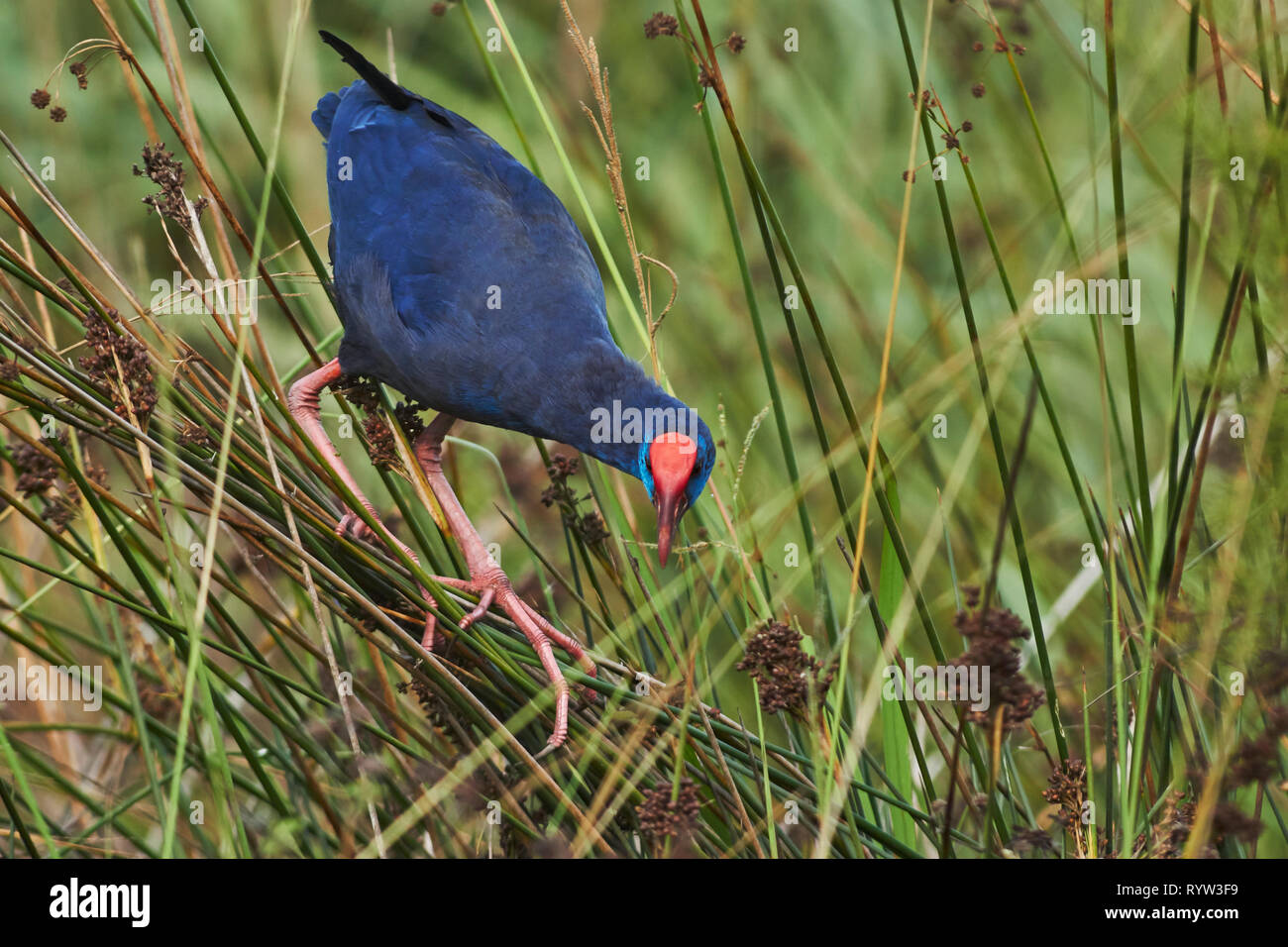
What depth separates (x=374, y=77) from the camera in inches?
102

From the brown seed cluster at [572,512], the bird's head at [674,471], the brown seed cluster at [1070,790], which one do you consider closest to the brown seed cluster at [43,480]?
the brown seed cluster at [572,512]

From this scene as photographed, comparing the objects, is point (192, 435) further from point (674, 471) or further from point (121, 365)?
point (674, 471)

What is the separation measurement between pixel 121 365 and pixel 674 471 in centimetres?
88

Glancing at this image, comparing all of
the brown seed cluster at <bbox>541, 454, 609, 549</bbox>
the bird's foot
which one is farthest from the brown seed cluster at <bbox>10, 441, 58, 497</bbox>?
the brown seed cluster at <bbox>541, 454, 609, 549</bbox>

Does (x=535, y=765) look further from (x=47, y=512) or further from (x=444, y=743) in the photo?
(x=47, y=512)

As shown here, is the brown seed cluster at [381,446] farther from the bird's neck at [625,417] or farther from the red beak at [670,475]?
the red beak at [670,475]

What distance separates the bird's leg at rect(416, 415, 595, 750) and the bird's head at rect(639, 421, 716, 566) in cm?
29

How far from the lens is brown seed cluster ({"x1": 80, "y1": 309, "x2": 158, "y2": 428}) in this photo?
1725mm

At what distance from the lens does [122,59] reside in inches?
81.2

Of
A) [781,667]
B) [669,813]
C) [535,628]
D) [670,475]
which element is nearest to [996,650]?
[781,667]

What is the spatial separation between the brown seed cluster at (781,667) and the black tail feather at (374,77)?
5.33 feet

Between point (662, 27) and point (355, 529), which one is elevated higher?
point (662, 27)

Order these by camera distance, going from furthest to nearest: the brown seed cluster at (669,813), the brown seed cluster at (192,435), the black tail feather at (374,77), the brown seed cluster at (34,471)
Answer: the black tail feather at (374,77), the brown seed cluster at (192,435), the brown seed cluster at (34,471), the brown seed cluster at (669,813)

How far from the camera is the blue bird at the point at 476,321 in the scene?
209 centimetres
